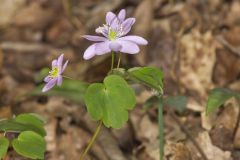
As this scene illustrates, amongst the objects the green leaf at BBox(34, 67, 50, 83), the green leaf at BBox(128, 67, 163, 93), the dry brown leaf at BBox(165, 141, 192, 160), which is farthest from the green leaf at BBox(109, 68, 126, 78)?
the green leaf at BBox(34, 67, 50, 83)

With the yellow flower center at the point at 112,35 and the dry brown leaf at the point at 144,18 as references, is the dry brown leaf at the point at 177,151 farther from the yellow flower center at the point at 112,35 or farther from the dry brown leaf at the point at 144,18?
the dry brown leaf at the point at 144,18

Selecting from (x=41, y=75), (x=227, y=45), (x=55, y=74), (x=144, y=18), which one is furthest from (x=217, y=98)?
(x=144, y=18)

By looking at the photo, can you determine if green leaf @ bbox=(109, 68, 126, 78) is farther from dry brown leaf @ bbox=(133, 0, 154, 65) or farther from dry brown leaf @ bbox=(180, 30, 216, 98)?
dry brown leaf @ bbox=(133, 0, 154, 65)

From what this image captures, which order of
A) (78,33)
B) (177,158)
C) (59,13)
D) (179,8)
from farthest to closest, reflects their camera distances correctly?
(59,13), (78,33), (179,8), (177,158)

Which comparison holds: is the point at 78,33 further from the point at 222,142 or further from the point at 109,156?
the point at 222,142

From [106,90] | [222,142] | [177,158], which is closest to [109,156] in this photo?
[177,158]

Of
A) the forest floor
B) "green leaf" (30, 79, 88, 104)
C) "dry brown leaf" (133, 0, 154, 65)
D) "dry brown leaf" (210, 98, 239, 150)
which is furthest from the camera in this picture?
"dry brown leaf" (133, 0, 154, 65)

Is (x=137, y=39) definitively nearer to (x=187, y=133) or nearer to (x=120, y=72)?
(x=120, y=72)
